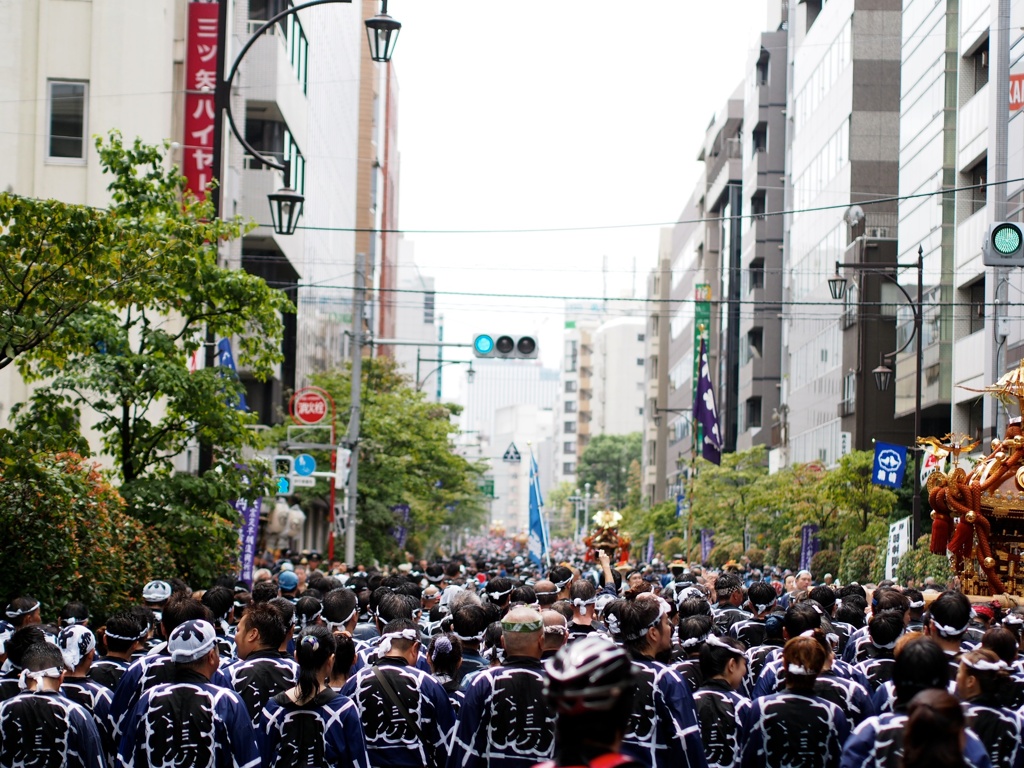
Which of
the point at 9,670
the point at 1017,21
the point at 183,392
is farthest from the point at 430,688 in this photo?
the point at 1017,21

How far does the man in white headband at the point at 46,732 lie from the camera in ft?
24.8

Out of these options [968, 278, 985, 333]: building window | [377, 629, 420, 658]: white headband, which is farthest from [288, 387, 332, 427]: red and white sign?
[377, 629, 420, 658]: white headband

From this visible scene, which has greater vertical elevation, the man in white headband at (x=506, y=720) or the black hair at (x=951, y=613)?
the black hair at (x=951, y=613)

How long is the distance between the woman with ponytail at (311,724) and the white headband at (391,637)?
790 millimetres

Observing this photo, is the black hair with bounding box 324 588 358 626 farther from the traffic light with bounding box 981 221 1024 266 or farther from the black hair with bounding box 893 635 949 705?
the traffic light with bounding box 981 221 1024 266

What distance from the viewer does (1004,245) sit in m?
22.0

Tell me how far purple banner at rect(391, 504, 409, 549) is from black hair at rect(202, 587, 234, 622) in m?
34.3

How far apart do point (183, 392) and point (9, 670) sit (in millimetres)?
9572

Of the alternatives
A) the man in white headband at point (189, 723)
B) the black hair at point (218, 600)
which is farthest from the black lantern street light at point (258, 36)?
the man in white headband at point (189, 723)

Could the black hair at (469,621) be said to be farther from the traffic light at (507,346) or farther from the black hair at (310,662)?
the traffic light at (507,346)

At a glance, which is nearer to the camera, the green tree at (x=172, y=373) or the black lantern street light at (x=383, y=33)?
the green tree at (x=172, y=373)

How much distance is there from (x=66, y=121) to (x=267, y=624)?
923 inches

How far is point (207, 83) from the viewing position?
31484 mm

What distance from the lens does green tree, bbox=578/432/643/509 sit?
147875mm
